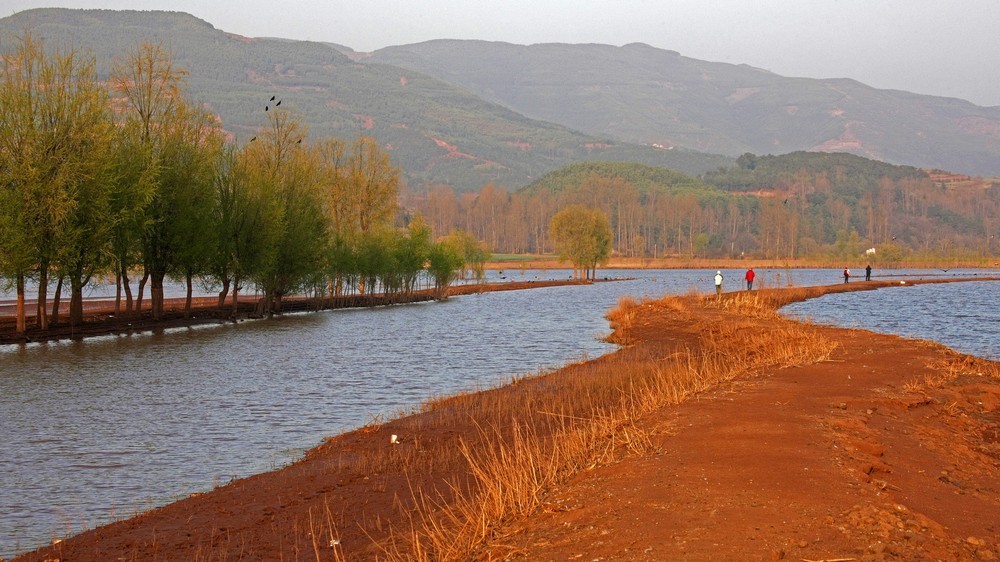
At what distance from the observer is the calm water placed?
15.0 metres

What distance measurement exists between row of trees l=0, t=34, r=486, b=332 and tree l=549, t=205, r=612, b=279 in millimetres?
51094

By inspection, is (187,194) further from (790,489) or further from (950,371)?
(790,489)

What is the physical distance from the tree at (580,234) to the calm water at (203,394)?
68.3 meters

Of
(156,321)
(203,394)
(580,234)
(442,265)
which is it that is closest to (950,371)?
(203,394)

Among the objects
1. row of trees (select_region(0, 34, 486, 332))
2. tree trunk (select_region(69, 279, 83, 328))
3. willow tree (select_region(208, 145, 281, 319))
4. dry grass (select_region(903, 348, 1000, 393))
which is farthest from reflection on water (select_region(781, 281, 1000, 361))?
tree trunk (select_region(69, 279, 83, 328))

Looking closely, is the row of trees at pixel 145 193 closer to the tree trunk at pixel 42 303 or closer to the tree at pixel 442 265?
the tree trunk at pixel 42 303

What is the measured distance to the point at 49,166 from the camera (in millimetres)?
37375

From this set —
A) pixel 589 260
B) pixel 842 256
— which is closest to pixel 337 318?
pixel 589 260

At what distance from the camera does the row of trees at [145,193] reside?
37.2 m

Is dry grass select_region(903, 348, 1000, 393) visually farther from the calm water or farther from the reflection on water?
the calm water

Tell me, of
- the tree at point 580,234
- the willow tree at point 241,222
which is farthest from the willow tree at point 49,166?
the tree at point 580,234

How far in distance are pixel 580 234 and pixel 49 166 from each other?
292 ft

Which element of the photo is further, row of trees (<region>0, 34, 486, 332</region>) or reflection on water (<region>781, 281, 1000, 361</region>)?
reflection on water (<region>781, 281, 1000, 361</region>)

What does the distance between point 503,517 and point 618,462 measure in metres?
2.46
